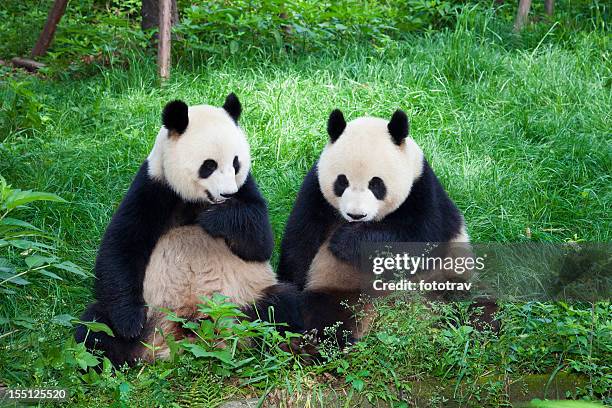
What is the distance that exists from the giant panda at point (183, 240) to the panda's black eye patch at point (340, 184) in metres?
0.42

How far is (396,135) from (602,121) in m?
3.16

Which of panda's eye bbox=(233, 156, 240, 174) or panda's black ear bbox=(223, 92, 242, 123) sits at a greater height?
panda's black ear bbox=(223, 92, 242, 123)

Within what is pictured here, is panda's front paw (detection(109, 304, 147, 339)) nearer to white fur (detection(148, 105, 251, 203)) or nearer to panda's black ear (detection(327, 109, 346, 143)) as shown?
white fur (detection(148, 105, 251, 203))

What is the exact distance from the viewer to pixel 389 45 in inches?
316

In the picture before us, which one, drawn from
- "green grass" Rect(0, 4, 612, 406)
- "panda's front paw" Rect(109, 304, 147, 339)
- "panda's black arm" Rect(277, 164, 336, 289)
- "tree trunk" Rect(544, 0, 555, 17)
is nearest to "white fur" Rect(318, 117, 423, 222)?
"panda's black arm" Rect(277, 164, 336, 289)

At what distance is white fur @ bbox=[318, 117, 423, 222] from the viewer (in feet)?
13.8

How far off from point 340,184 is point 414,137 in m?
2.28

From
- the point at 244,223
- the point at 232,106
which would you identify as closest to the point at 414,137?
the point at 232,106

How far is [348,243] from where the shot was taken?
430 centimetres

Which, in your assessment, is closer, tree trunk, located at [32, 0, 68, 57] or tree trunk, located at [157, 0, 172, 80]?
tree trunk, located at [157, 0, 172, 80]

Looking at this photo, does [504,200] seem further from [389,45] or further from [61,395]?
[61,395]

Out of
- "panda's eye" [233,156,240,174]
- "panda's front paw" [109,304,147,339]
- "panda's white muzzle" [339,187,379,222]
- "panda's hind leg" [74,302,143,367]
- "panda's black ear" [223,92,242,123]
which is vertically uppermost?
"panda's black ear" [223,92,242,123]

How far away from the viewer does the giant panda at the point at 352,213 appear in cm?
425

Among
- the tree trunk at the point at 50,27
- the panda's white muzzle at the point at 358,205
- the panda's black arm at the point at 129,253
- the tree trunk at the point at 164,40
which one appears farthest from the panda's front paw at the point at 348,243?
the tree trunk at the point at 50,27
